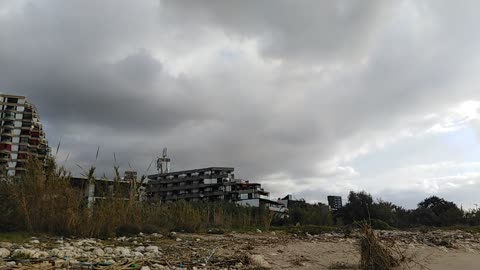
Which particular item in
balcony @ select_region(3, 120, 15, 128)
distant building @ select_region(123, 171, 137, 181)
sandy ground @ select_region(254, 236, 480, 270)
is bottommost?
sandy ground @ select_region(254, 236, 480, 270)

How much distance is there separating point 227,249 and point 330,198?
37.5m

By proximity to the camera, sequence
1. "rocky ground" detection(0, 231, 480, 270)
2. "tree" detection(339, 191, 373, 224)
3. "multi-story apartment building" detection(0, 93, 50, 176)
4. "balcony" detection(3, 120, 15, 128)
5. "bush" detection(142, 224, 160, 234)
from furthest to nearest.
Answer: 1. "balcony" detection(3, 120, 15, 128)
2. "multi-story apartment building" detection(0, 93, 50, 176)
3. "tree" detection(339, 191, 373, 224)
4. "bush" detection(142, 224, 160, 234)
5. "rocky ground" detection(0, 231, 480, 270)

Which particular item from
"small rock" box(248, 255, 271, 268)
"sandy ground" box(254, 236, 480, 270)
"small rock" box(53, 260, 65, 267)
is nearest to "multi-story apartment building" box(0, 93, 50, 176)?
"sandy ground" box(254, 236, 480, 270)

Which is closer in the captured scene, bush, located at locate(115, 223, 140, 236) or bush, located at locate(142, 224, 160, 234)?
bush, located at locate(115, 223, 140, 236)

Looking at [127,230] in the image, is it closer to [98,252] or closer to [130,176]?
[130,176]

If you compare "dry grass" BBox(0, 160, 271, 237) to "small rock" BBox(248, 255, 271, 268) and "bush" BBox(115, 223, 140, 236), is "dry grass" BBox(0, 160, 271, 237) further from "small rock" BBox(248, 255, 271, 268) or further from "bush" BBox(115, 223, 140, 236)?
"small rock" BBox(248, 255, 271, 268)

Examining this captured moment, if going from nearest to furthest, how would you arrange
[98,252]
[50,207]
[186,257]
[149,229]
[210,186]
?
[98,252] < [186,257] < [50,207] < [149,229] < [210,186]

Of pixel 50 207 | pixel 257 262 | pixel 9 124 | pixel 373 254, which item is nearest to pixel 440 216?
pixel 373 254

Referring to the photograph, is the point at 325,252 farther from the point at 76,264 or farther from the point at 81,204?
the point at 81,204

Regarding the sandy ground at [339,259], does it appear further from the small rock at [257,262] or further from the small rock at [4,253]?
Result: the small rock at [4,253]

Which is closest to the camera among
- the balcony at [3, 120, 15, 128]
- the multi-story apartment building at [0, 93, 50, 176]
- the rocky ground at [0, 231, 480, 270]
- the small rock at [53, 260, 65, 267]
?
the small rock at [53, 260, 65, 267]

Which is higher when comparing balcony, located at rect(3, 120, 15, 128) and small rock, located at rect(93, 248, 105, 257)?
balcony, located at rect(3, 120, 15, 128)

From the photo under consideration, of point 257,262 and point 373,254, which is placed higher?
point 373,254

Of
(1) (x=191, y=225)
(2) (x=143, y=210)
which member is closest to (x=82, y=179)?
(2) (x=143, y=210)
